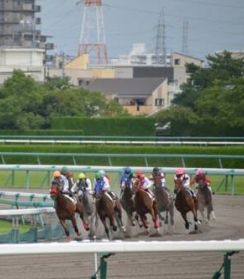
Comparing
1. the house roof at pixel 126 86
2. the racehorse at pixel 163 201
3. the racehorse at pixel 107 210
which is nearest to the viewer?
the racehorse at pixel 107 210

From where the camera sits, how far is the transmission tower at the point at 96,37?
405 feet

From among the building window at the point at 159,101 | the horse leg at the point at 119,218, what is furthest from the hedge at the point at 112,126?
the building window at the point at 159,101

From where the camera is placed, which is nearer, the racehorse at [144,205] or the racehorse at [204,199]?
the racehorse at [144,205]

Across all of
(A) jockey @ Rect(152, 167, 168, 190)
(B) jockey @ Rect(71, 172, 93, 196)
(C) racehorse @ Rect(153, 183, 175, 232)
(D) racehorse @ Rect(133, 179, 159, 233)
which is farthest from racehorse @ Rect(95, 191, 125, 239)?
(C) racehorse @ Rect(153, 183, 175, 232)

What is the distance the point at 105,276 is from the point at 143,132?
142ft

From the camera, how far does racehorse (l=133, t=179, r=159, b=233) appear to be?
56.0 feet

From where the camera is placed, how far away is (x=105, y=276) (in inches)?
245

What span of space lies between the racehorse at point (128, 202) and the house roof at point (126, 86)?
67914mm

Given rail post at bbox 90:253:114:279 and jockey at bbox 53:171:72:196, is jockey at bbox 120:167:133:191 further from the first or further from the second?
rail post at bbox 90:253:114:279

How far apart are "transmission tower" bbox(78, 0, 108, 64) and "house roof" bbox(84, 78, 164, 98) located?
99.4ft

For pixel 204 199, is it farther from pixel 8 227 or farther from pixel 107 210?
pixel 8 227

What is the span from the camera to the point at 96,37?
13162 centimetres

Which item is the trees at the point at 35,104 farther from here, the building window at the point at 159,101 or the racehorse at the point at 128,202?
the racehorse at the point at 128,202

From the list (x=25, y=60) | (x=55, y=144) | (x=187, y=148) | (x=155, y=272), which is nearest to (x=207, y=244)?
(x=155, y=272)
